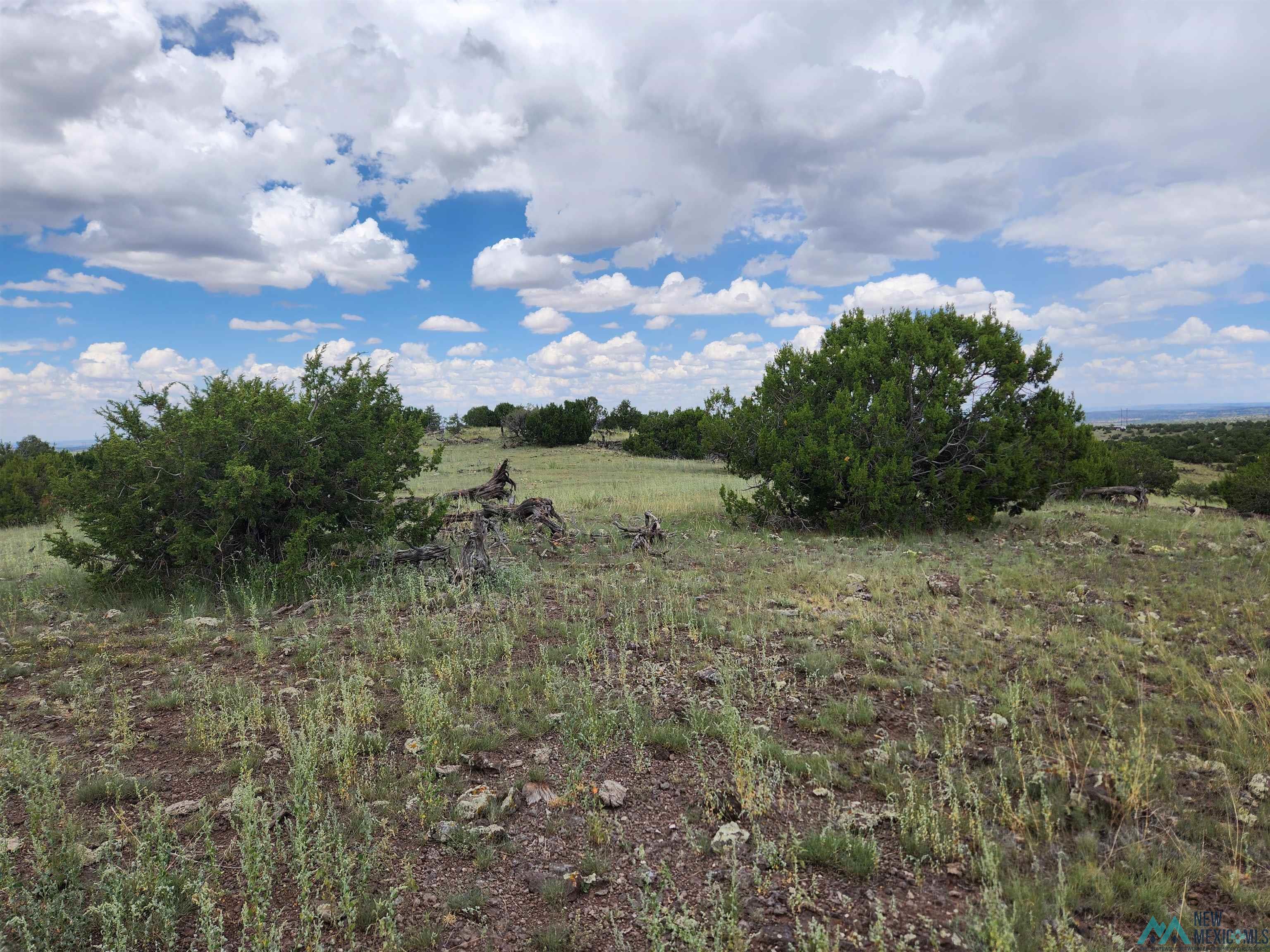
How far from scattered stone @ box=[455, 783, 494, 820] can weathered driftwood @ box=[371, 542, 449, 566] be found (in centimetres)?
637

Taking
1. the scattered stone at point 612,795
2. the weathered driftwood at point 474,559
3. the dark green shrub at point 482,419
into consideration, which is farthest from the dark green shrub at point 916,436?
the dark green shrub at point 482,419

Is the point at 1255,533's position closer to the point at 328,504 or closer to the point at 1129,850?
the point at 1129,850

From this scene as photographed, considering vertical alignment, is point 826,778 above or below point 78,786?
below

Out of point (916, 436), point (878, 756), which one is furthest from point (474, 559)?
point (916, 436)

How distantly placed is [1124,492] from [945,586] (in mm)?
12281

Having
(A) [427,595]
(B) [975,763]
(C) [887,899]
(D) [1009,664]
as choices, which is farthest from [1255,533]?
(A) [427,595]

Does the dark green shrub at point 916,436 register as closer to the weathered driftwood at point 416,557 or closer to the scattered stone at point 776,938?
the weathered driftwood at point 416,557

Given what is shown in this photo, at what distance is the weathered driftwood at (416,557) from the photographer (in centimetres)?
1008

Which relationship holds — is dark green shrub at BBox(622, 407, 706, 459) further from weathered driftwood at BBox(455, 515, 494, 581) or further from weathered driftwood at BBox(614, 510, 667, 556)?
weathered driftwood at BBox(455, 515, 494, 581)

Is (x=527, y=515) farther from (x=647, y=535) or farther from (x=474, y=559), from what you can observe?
(x=474, y=559)

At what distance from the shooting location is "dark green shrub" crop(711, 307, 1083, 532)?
Answer: 43.5ft

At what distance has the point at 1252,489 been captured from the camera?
70.2 feet

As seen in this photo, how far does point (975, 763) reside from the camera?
4.38 metres

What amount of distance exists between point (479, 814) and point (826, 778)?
87.3 inches
